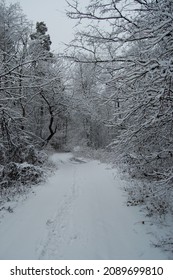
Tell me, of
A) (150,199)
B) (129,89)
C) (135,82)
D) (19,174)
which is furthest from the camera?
(19,174)

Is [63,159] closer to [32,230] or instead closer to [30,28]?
[30,28]

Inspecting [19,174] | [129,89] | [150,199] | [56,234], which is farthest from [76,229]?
[19,174]

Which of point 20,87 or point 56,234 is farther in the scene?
point 20,87

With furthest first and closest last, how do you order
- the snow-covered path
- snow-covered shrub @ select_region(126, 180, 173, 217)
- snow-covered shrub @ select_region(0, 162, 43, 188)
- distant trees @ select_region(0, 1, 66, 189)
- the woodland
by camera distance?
snow-covered shrub @ select_region(0, 162, 43, 188) < distant trees @ select_region(0, 1, 66, 189) < snow-covered shrub @ select_region(126, 180, 173, 217) < the snow-covered path < the woodland

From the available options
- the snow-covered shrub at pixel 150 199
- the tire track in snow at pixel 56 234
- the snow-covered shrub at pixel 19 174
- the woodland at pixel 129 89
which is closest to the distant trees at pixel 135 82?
the woodland at pixel 129 89

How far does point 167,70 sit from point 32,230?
5.31 m

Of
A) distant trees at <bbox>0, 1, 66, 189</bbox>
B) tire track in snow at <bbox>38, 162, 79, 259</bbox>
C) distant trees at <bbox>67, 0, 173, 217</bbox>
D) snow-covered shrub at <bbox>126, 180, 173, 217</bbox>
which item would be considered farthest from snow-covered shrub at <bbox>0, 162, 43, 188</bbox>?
distant trees at <bbox>67, 0, 173, 217</bbox>

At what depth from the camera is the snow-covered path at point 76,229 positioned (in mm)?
5266

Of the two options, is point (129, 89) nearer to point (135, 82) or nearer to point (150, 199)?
point (135, 82)

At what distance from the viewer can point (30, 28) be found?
18.2 meters

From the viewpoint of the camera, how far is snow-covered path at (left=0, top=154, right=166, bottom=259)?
5266 millimetres

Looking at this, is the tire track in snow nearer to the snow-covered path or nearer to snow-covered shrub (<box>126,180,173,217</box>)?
the snow-covered path

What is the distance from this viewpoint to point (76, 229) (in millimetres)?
6582
